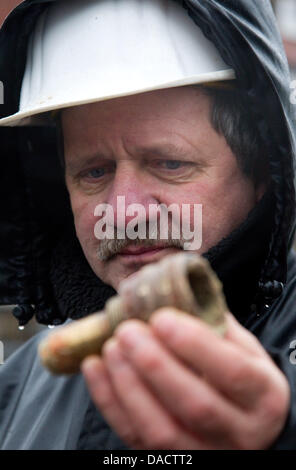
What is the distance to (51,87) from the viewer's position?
98.3 inches

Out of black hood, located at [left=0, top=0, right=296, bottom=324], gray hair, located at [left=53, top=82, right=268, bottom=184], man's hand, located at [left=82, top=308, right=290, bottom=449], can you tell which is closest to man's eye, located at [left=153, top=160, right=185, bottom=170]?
gray hair, located at [left=53, top=82, right=268, bottom=184]

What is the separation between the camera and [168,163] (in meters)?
2.41

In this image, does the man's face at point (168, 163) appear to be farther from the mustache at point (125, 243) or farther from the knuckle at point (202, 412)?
the knuckle at point (202, 412)

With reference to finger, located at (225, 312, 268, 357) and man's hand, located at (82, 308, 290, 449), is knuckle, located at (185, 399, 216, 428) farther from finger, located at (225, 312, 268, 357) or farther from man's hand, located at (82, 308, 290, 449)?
finger, located at (225, 312, 268, 357)

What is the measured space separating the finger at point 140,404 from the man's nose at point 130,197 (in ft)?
3.47

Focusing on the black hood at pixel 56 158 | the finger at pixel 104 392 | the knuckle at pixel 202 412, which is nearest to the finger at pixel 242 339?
the knuckle at pixel 202 412

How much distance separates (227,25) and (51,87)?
0.62 metres

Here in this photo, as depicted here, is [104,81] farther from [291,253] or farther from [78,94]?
[291,253]

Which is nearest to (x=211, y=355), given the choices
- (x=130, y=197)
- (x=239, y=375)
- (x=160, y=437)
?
(x=239, y=375)

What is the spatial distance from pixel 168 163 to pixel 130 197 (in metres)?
0.18

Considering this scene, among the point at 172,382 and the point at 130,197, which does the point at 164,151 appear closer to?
the point at 130,197

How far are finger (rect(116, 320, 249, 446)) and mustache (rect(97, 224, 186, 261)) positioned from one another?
3.55 feet

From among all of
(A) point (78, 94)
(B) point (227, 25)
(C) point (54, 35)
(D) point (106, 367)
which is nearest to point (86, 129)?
(A) point (78, 94)

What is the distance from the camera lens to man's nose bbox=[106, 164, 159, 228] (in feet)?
7.67
